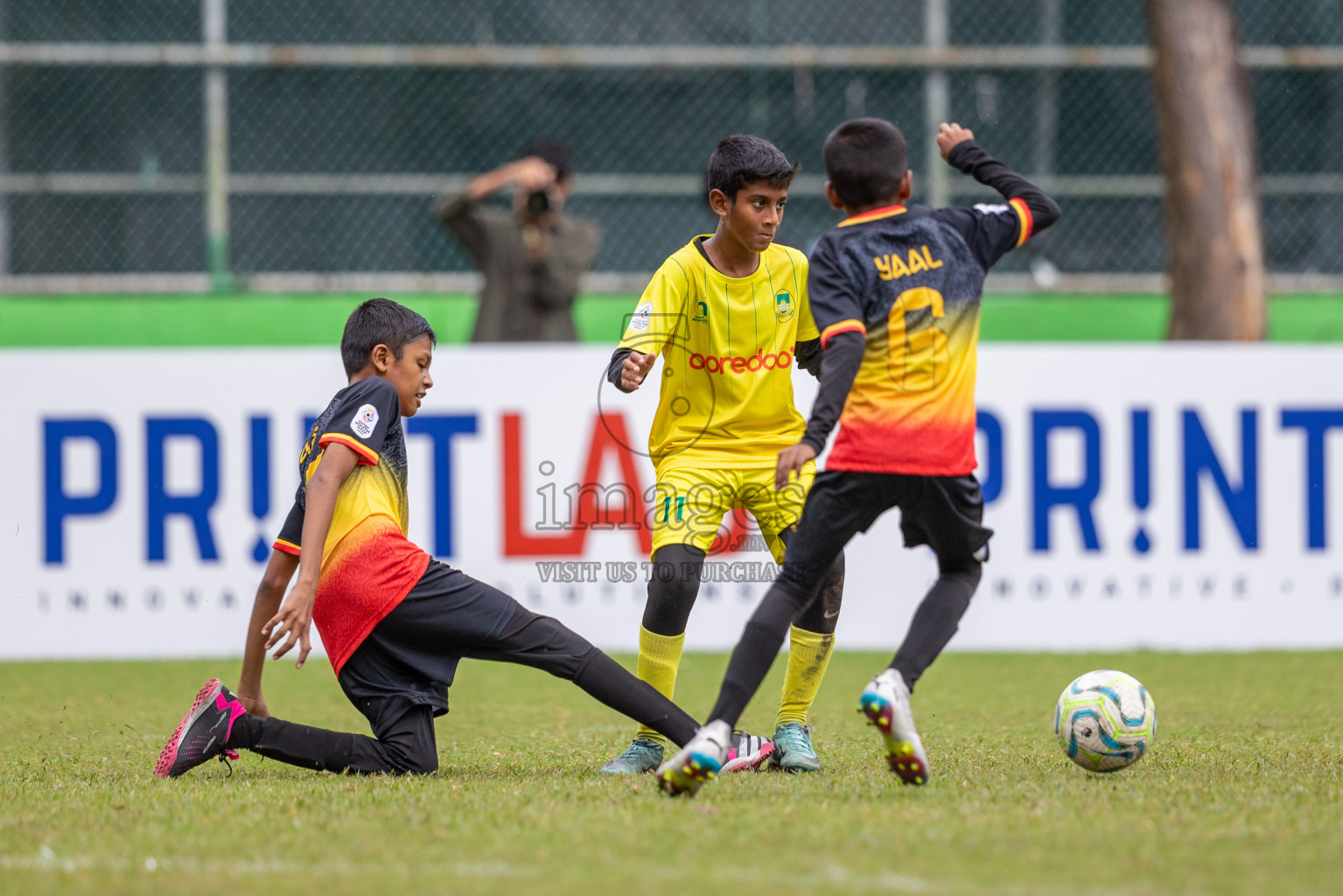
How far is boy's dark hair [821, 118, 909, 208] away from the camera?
3703 mm

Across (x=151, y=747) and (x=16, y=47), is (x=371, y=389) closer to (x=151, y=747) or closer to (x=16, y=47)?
(x=151, y=747)

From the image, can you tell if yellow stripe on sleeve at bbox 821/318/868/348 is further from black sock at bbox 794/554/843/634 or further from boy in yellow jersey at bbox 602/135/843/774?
black sock at bbox 794/554/843/634

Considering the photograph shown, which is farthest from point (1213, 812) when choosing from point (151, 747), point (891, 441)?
point (151, 747)

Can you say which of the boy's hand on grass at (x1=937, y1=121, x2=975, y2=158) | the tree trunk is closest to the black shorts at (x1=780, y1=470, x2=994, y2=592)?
the boy's hand on grass at (x1=937, y1=121, x2=975, y2=158)

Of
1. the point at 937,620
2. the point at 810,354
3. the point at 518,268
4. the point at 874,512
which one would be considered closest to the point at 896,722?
the point at 937,620

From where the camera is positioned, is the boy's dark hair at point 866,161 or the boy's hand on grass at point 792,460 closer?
the boy's hand on grass at point 792,460

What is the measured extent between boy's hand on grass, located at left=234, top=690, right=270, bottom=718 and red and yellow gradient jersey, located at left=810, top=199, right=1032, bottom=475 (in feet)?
5.72

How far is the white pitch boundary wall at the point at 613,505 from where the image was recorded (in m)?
7.12

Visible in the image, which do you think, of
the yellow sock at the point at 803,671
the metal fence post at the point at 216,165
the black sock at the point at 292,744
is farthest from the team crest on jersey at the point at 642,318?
the metal fence post at the point at 216,165

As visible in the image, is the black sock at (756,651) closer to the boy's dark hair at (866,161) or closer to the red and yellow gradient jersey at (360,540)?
the red and yellow gradient jersey at (360,540)

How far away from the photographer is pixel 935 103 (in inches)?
383

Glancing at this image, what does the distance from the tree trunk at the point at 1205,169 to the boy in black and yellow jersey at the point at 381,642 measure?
Answer: 21.5ft

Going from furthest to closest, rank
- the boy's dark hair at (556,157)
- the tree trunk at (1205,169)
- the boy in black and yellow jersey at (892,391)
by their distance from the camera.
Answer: the tree trunk at (1205,169) < the boy's dark hair at (556,157) < the boy in black and yellow jersey at (892,391)

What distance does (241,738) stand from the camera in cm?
391
